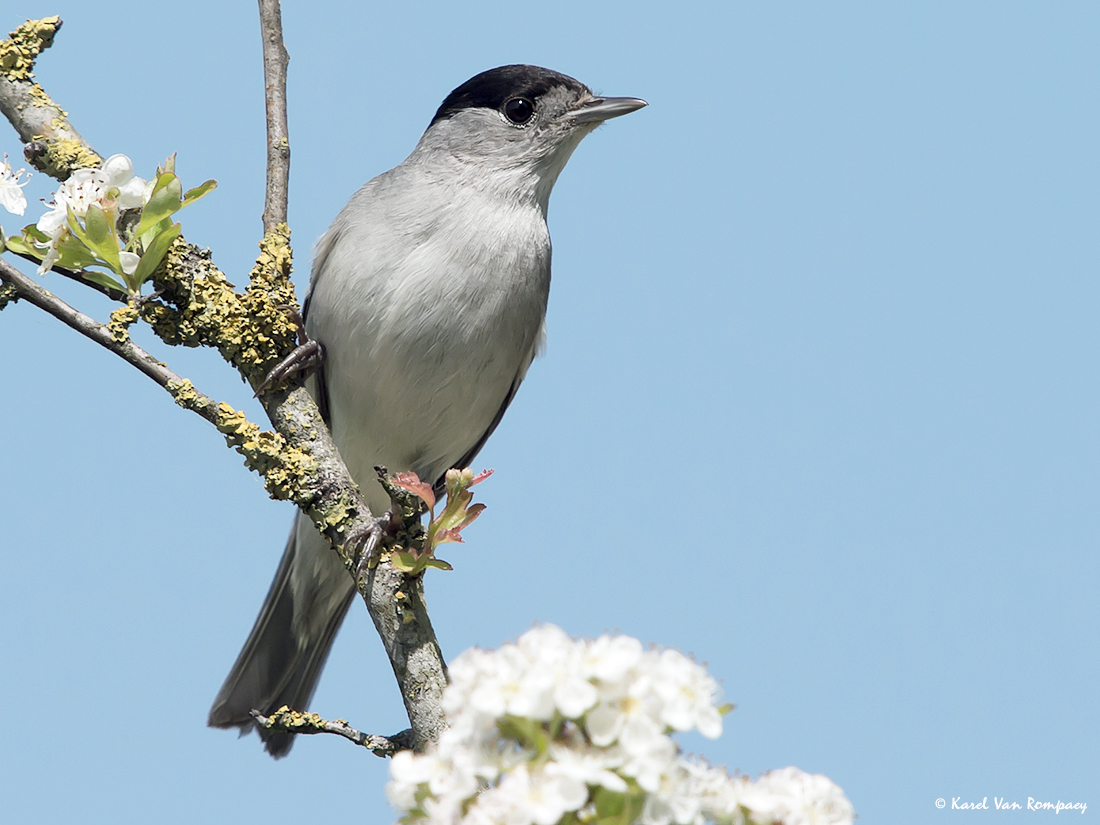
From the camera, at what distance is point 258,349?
13.1ft

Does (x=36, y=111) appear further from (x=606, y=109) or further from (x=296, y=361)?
(x=606, y=109)

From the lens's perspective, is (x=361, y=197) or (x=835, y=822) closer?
(x=835, y=822)

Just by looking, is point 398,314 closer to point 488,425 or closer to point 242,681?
point 488,425

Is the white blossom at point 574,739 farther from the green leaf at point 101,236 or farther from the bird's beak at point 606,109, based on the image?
the bird's beak at point 606,109

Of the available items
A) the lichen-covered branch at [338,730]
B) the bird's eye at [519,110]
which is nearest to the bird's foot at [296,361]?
the lichen-covered branch at [338,730]

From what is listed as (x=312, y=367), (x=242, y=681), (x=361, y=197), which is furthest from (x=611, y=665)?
(x=361, y=197)

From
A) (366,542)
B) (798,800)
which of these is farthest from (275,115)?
(798,800)

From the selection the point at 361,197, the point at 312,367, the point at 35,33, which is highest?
the point at 361,197

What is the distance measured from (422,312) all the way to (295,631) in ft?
5.71

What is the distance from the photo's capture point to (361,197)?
5848 millimetres

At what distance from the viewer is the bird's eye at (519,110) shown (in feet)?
20.1

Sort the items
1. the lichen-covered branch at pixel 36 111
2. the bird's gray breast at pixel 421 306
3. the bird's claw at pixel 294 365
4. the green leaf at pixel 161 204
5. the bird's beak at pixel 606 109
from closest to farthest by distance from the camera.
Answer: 1. the green leaf at pixel 161 204
2. the bird's claw at pixel 294 365
3. the lichen-covered branch at pixel 36 111
4. the bird's gray breast at pixel 421 306
5. the bird's beak at pixel 606 109

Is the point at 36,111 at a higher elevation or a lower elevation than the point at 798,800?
higher

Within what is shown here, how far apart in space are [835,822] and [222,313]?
9.19 feet
